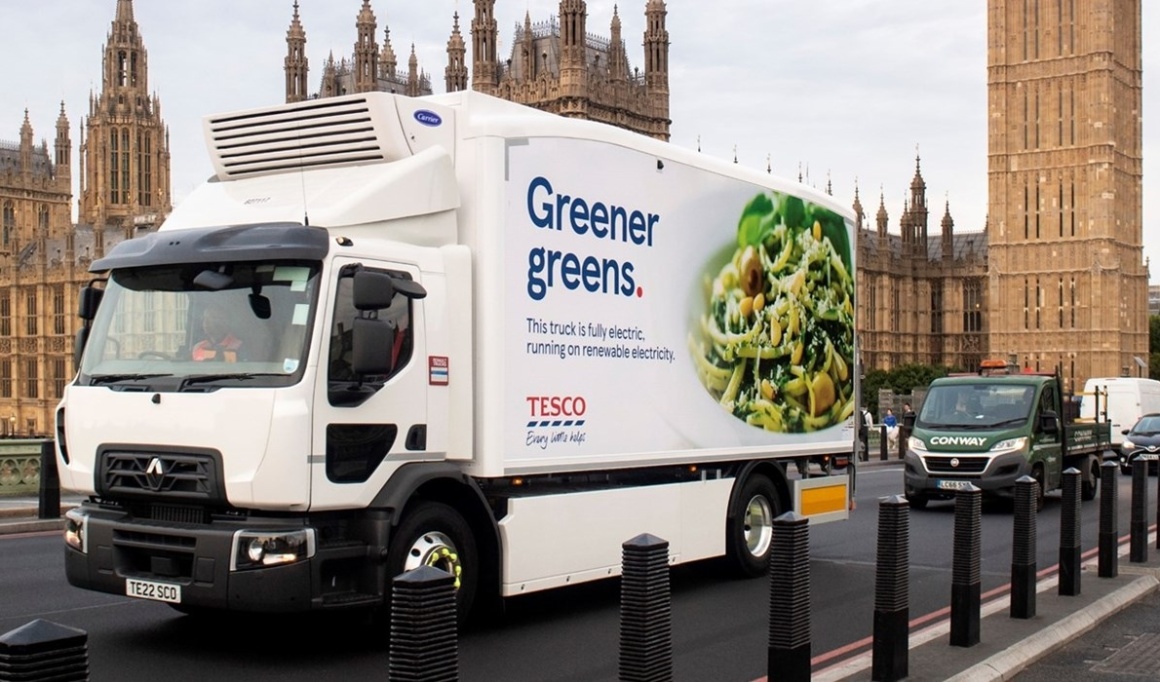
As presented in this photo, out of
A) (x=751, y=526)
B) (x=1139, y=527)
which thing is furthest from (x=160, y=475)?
(x=1139, y=527)

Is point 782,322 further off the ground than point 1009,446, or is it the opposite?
point 782,322

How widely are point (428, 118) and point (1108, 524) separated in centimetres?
640

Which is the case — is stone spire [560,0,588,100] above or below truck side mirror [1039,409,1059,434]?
above

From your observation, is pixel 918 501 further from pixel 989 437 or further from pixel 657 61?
pixel 657 61

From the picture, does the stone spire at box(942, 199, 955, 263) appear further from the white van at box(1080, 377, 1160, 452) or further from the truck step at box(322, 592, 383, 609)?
the truck step at box(322, 592, 383, 609)

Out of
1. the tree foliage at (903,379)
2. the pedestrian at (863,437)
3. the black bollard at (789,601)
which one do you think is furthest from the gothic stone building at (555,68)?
the black bollard at (789,601)

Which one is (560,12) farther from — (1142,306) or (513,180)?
(513,180)

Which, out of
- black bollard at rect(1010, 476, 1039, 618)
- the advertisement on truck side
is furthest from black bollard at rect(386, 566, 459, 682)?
black bollard at rect(1010, 476, 1039, 618)

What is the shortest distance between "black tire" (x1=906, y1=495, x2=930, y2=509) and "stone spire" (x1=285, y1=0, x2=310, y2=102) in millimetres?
73358

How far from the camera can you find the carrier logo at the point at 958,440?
18688 millimetres

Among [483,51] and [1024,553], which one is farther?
[483,51]

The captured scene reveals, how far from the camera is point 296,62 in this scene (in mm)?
87938

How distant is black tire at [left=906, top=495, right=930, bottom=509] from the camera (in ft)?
63.3

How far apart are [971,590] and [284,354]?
4223 mm
